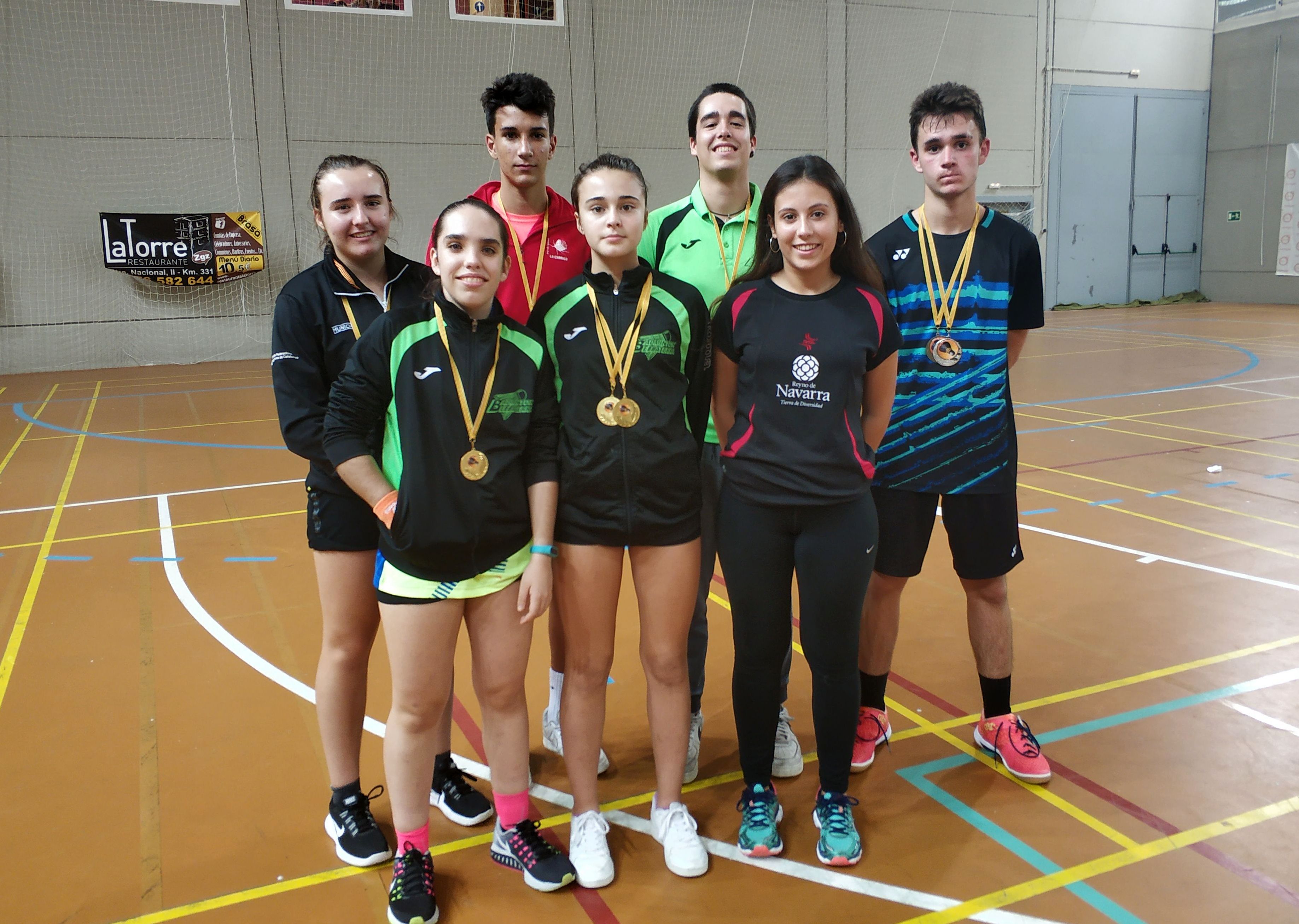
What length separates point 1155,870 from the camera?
2314mm

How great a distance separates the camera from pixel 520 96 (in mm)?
2666

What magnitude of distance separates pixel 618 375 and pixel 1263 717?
2523mm

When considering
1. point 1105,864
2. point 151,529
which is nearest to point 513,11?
point 151,529

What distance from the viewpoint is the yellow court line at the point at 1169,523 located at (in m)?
4.70

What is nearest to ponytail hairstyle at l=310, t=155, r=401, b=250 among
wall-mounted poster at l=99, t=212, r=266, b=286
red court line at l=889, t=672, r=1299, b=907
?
red court line at l=889, t=672, r=1299, b=907

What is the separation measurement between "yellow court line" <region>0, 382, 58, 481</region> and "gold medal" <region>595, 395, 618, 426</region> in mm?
6924

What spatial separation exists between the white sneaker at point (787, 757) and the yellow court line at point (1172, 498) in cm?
378

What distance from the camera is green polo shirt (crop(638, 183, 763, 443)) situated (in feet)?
8.75

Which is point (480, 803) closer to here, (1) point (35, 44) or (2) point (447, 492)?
(2) point (447, 492)

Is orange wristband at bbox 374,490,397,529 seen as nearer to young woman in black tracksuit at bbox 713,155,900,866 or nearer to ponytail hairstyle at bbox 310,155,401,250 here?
ponytail hairstyle at bbox 310,155,401,250

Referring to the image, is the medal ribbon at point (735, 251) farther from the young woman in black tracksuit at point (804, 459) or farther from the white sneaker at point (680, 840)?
the white sneaker at point (680, 840)

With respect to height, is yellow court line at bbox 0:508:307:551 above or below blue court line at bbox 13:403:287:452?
below

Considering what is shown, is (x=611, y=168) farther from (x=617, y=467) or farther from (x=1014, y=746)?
(x=1014, y=746)

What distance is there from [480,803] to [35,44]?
13931 millimetres
